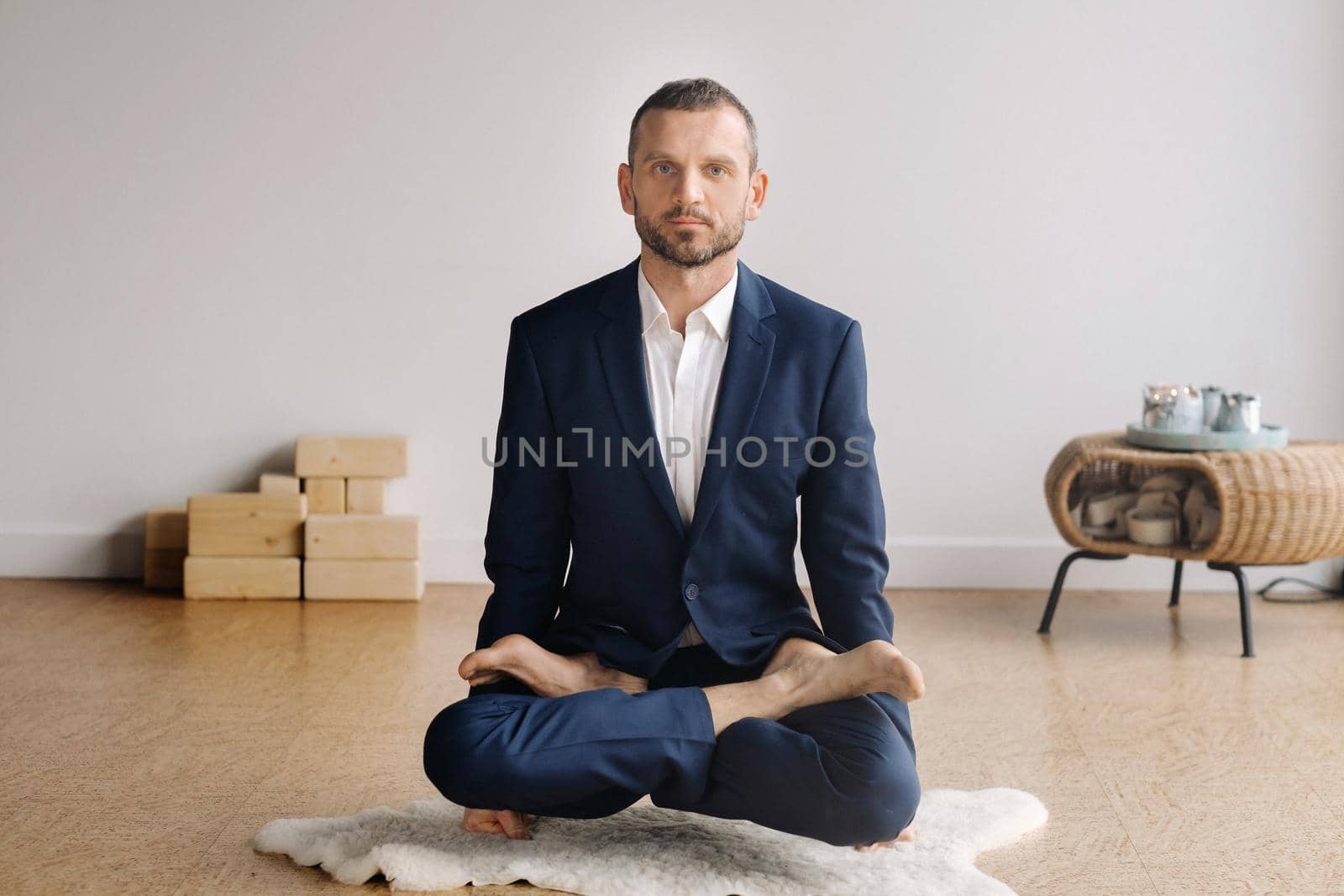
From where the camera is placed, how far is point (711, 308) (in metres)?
2.12

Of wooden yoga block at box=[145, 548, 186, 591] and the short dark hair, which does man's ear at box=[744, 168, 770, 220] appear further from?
wooden yoga block at box=[145, 548, 186, 591]

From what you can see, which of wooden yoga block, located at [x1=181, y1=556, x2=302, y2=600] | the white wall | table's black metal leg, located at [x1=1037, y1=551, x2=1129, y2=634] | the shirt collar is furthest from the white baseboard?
the shirt collar

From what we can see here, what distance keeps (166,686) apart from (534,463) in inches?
52.9

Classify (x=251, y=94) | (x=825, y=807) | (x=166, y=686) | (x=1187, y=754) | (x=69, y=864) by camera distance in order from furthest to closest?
(x=251, y=94), (x=166, y=686), (x=1187, y=754), (x=69, y=864), (x=825, y=807)

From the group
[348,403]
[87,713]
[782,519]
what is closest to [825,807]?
[782,519]

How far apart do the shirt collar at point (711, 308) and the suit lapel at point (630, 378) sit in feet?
0.05

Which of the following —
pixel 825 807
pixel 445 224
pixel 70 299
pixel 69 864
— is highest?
pixel 445 224

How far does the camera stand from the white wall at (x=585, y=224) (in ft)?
13.4

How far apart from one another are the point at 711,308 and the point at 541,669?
0.59m

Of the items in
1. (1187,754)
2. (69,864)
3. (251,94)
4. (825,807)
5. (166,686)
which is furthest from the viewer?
(251,94)

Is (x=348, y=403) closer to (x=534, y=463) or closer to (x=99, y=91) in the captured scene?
(x=99, y=91)

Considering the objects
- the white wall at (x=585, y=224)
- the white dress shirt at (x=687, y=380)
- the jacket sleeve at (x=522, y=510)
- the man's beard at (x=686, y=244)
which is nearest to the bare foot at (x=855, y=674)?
the white dress shirt at (x=687, y=380)

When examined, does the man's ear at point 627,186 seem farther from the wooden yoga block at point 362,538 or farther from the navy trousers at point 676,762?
the wooden yoga block at point 362,538

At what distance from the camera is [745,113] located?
2072 mm
